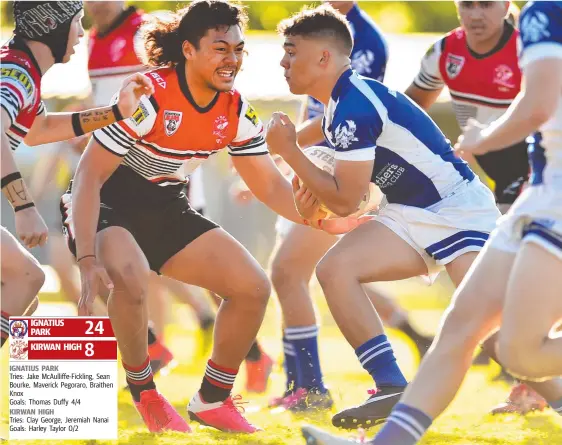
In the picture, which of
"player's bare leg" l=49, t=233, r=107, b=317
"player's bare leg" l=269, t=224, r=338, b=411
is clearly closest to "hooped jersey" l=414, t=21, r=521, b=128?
"player's bare leg" l=269, t=224, r=338, b=411

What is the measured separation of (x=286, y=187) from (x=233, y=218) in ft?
12.7

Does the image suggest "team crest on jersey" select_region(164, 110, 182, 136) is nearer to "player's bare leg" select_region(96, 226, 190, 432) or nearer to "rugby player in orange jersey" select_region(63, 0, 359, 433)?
"rugby player in orange jersey" select_region(63, 0, 359, 433)

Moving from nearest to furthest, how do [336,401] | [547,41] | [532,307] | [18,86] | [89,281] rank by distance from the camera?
[547,41] → [532,307] → [18,86] → [89,281] → [336,401]

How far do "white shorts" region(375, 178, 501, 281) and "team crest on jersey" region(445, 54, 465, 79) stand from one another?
1682mm

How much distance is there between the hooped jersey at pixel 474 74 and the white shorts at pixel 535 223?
2.50 m

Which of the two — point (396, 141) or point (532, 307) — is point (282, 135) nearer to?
point (396, 141)

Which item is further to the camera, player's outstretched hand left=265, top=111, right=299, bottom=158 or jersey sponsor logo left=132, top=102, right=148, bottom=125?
jersey sponsor logo left=132, top=102, right=148, bottom=125

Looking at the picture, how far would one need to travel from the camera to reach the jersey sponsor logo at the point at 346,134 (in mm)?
4562

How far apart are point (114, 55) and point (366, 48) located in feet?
5.68

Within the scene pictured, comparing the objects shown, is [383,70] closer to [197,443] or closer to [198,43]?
[198,43]

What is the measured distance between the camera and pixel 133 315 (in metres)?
5.09

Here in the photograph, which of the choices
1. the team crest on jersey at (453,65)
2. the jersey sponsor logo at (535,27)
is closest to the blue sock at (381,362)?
the jersey sponsor logo at (535,27)

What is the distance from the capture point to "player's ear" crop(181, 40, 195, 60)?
5.05 m

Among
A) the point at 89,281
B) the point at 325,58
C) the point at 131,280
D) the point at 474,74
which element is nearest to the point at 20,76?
the point at 89,281
